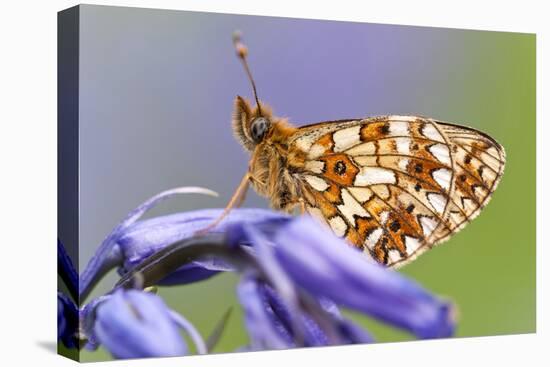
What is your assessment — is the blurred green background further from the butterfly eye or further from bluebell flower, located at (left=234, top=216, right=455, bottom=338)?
bluebell flower, located at (left=234, top=216, right=455, bottom=338)

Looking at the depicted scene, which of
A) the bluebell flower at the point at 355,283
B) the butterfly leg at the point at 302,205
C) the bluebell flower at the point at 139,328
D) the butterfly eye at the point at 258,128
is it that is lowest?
the bluebell flower at the point at 139,328

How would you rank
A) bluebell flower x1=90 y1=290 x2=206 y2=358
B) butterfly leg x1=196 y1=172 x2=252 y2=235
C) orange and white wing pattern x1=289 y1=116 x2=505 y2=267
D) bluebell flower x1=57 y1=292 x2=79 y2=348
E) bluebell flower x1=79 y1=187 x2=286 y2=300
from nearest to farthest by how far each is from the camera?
bluebell flower x1=90 y1=290 x2=206 y2=358, bluebell flower x1=79 y1=187 x2=286 y2=300, bluebell flower x1=57 y1=292 x2=79 y2=348, orange and white wing pattern x1=289 y1=116 x2=505 y2=267, butterfly leg x1=196 y1=172 x2=252 y2=235

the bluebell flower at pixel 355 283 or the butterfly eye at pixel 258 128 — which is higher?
the butterfly eye at pixel 258 128

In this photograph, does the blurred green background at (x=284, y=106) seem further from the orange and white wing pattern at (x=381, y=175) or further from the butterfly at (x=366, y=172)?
the orange and white wing pattern at (x=381, y=175)

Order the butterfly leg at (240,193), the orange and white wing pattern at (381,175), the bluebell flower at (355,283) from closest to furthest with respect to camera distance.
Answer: the bluebell flower at (355,283) → the orange and white wing pattern at (381,175) → the butterfly leg at (240,193)

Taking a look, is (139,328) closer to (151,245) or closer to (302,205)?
(151,245)

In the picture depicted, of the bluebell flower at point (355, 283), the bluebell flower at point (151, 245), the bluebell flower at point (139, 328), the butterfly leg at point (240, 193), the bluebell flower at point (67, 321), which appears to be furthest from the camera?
the butterfly leg at point (240, 193)

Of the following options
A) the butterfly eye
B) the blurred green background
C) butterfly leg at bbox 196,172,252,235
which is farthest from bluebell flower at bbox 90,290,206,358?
the butterfly eye

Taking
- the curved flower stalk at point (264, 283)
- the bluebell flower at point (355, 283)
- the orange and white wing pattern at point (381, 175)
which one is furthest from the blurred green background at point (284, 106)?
the bluebell flower at point (355, 283)
